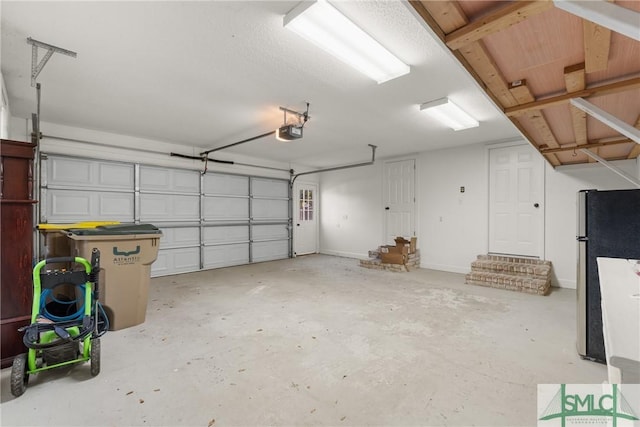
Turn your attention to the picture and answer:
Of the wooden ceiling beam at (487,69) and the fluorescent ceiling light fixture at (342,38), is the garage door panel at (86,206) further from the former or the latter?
the wooden ceiling beam at (487,69)

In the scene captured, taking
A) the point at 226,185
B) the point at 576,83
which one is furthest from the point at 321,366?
the point at 226,185

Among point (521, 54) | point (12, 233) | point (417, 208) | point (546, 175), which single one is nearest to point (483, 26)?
point (521, 54)

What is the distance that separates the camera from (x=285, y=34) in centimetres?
222

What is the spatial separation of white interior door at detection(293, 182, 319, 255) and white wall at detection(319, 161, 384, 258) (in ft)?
0.80

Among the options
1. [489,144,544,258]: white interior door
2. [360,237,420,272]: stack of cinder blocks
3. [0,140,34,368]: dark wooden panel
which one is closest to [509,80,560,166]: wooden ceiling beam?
[489,144,544,258]: white interior door

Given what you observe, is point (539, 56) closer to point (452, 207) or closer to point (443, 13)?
point (443, 13)

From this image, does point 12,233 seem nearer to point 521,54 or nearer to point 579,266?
point 521,54

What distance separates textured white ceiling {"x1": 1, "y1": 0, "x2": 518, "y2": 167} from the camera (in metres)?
2.04

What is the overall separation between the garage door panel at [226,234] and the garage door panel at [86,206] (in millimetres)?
1542

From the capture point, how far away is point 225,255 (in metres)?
6.63

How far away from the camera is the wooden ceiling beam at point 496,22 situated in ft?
3.45

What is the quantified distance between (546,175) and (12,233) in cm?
708

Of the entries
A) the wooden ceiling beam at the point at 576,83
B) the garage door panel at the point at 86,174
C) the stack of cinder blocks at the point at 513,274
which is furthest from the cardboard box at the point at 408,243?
the garage door panel at the point at 86,174

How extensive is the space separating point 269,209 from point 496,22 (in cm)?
676
